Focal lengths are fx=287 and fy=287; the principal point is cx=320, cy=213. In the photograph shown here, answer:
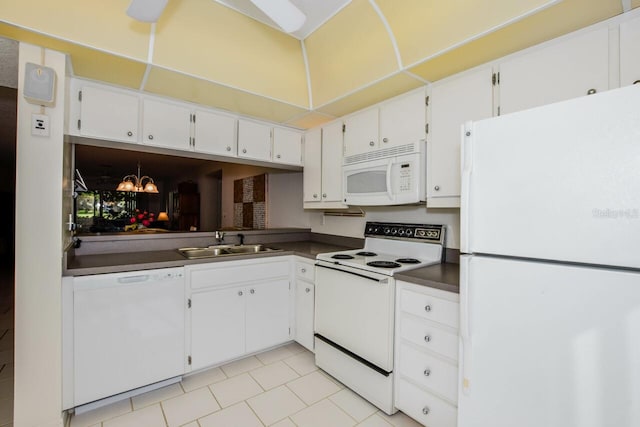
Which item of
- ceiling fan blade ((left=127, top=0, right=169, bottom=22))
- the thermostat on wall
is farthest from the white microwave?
the thermostat on wall

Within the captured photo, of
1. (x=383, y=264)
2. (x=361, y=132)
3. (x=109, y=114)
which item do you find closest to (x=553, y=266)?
(x=383, y=264)

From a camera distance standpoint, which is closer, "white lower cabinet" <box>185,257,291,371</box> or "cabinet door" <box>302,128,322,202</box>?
"white lower cabinet" <box>185,257,291,371</box>

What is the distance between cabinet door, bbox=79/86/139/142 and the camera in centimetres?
201

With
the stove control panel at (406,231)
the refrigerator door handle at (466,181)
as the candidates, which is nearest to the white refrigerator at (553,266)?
the refrigerator door handle at (466,181)

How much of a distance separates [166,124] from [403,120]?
1.89 metres

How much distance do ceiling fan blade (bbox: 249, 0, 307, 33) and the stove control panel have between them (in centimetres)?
167

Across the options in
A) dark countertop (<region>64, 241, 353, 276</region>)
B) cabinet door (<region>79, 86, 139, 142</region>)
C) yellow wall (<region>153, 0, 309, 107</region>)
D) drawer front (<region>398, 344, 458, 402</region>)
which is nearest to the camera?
drawer front (<region>398, 344, 458, 402</region>)

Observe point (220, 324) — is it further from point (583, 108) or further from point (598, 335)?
point (583, 108)

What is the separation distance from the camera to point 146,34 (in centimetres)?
182

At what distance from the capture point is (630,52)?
1.32 m

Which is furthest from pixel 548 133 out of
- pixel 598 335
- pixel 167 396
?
pixel 167 396

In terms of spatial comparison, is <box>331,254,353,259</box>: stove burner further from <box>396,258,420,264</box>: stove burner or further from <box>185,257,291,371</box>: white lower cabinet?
<box>185,257,291,371</box>: white lower cabinet

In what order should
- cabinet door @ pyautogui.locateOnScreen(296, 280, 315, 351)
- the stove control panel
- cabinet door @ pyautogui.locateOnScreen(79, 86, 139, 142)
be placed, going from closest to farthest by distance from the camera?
cabinet door @ pyautogui.locateOnScreen(79, 86, 139, 142) → the stove control panel → cabinet door @ pyautogui.locateOnScreen(296, 280, 315, 351)

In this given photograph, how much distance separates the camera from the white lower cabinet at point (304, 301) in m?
2.47
